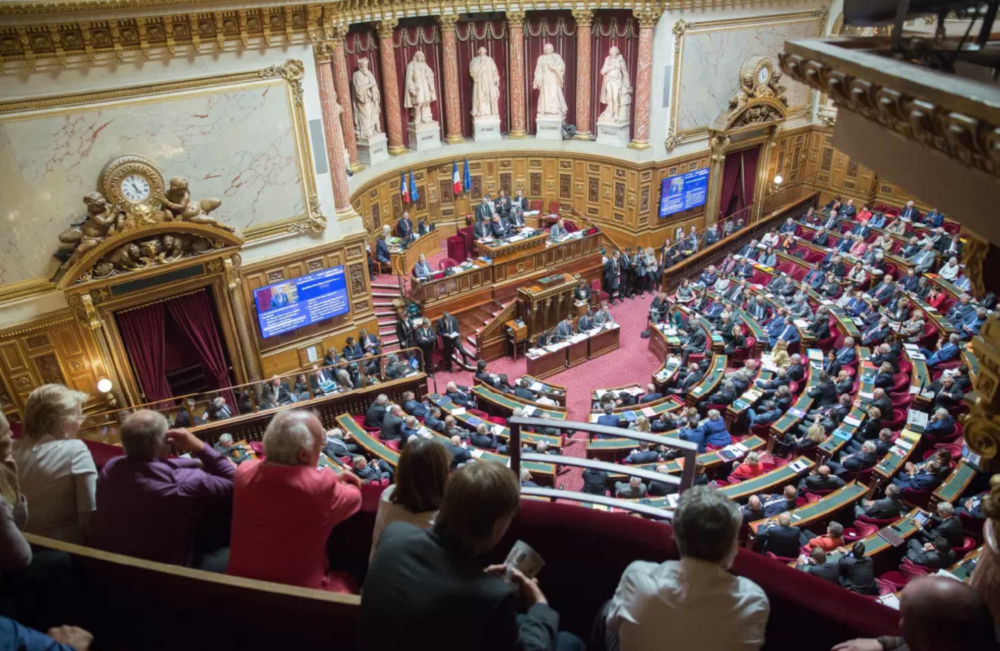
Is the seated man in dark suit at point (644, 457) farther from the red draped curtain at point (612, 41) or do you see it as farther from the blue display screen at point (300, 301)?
the red draped curtain at point (612, 41)

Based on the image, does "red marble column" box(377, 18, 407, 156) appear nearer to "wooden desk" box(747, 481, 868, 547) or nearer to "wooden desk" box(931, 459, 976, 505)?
"wooden desk" box(747, 481, 868, 547)

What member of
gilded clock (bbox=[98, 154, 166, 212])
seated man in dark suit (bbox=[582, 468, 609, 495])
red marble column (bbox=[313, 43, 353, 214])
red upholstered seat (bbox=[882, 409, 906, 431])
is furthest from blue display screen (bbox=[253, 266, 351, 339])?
red upholstered seat (bbox=[882, 409, 906, 431])

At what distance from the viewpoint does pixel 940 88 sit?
2203 millimetres

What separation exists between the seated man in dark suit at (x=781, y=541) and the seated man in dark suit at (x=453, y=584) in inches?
250

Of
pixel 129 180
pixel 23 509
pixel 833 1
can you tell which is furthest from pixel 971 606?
pixel 833 1

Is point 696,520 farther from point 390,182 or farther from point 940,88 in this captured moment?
point 390,182

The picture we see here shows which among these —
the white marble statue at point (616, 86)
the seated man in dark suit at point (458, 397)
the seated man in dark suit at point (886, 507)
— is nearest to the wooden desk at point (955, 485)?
the seated man in dark suit at point (886, 507)

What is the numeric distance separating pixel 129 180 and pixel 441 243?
31.7 feet

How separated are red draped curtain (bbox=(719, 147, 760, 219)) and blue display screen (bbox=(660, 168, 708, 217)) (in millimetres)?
991

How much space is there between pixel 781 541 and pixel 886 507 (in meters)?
1.66

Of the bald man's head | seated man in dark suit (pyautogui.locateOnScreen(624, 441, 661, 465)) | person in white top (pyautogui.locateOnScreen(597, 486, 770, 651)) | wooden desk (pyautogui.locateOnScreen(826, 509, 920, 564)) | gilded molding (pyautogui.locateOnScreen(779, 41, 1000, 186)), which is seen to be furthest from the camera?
seated man in dark suit (pyautogui.locateOnScreen(624, 441, 661, 465))

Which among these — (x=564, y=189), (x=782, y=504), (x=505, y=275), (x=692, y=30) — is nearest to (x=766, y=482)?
(x=782, y=504)

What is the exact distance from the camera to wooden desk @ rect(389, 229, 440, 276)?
1671 centimetres

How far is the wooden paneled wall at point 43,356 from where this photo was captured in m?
10.4
